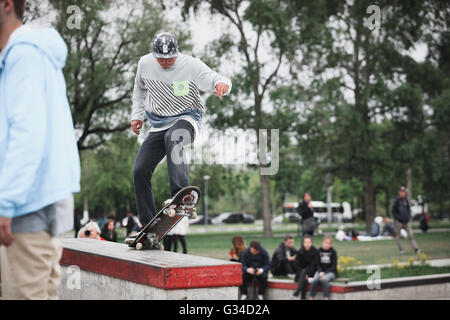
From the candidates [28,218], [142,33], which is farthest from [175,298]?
[142,33]

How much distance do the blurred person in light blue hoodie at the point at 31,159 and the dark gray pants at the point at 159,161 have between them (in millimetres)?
2690

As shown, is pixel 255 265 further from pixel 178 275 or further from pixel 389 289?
pixel 178 275

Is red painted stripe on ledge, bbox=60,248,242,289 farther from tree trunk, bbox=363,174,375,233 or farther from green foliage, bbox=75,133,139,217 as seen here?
tree trunk, bbox=363,174,375,233

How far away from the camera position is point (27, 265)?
2570 mm

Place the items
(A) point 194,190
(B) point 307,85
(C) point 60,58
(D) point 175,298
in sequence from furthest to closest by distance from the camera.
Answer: (B) point 307,85, (A) point 194,190, (D) point 175,298, (C) point 60,58

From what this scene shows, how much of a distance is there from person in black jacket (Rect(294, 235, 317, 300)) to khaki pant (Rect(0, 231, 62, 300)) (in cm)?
977

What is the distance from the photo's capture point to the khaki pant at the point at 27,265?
2.57 metres

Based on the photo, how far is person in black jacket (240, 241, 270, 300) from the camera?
12.2 meters

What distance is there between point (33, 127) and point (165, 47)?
10.2ft

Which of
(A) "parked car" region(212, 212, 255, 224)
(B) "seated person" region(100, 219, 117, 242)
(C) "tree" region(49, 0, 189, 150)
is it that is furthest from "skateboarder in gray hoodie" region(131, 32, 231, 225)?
(A) "parked car" region(212, 212, 255, 224)

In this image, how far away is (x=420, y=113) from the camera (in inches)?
1120

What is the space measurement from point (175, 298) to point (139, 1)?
23325mm
